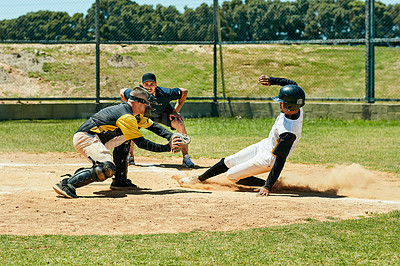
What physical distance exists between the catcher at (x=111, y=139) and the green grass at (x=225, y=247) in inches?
77.4

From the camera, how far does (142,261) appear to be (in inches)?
163

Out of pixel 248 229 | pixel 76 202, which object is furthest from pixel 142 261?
pixel 76 202

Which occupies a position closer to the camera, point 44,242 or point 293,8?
point 44,242

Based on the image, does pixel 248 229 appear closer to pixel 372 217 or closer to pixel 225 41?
pixel 372 217

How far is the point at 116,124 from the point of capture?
22.8 ft

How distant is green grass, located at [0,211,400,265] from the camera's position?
418 cm

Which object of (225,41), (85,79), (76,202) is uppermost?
(225,41)

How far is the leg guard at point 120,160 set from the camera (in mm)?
7468

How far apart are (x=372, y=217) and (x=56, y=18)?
45.9 ft

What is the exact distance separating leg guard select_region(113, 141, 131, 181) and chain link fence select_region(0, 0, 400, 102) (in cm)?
988

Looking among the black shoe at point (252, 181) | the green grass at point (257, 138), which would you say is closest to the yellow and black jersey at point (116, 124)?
the black shoe at point (252, 181)

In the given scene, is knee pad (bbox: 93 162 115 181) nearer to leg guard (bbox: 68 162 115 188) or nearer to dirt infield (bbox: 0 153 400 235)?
leg guard (bbox: 68 162 115 188)

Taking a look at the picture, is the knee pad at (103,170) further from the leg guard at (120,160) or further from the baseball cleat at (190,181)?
the baseball cleat at (190,181)

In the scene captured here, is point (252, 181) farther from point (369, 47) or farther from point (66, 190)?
point (369, 47)
